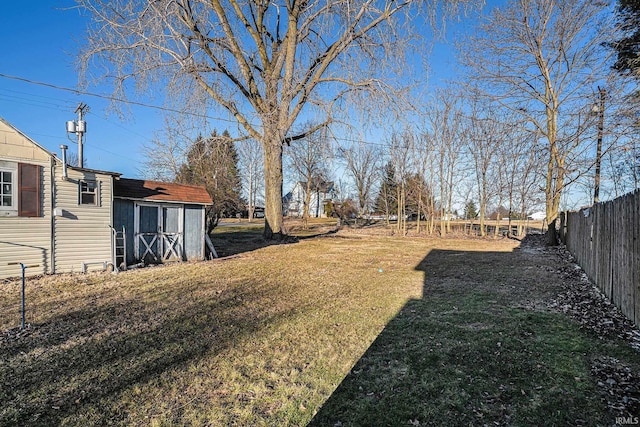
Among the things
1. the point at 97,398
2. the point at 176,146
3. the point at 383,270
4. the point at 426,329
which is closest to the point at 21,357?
the point at 97,398

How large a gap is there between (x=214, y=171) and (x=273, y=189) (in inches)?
126

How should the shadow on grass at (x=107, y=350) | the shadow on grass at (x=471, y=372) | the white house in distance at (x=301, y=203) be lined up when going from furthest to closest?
1. the white house in distance at (x=301, y=203)
2. the shadow on grass at (x=107, y=350)
3. the shadow on grass at (x=471, y=372)

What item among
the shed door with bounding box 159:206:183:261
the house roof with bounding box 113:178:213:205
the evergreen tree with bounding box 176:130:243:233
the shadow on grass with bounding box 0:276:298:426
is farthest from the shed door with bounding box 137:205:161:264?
the shadow on grass with bounding box 0:276:298:426

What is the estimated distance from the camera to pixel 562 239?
14406 mm

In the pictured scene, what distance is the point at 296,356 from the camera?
3559mm

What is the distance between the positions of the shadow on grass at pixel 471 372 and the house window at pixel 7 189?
8.49 meters

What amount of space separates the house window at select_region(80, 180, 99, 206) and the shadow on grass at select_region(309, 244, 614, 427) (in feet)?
26.7

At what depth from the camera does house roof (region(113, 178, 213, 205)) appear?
9.33 meters

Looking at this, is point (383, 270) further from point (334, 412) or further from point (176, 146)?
point (176, 146)

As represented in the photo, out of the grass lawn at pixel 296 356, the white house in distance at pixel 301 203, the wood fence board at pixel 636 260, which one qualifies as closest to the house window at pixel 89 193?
the grass lawn at pixel 296 356

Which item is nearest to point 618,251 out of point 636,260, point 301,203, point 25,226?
point 636,260

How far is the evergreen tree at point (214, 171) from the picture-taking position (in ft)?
42.5

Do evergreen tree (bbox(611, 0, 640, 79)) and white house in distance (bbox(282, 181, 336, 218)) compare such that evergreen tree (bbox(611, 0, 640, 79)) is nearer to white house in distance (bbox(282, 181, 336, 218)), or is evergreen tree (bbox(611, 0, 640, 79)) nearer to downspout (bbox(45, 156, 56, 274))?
downspout (bbox(45, 156, 56, 274))

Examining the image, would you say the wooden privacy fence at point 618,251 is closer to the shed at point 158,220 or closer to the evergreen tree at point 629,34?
the evergreen tree at point 629,34
